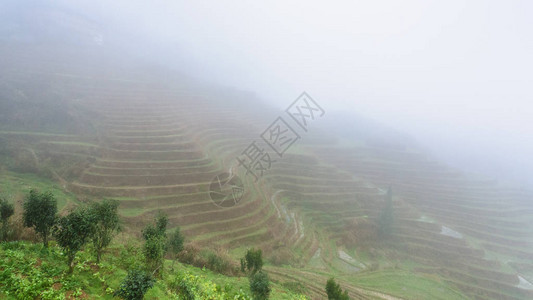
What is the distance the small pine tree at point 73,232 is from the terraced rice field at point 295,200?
15.7 meters

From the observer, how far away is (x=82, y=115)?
137 ft

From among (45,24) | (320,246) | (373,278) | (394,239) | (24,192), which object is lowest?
(45,24)

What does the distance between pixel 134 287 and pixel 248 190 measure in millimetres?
29291

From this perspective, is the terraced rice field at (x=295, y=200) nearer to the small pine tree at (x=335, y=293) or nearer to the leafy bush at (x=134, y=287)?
the small pine tree at (x=335, y=293)

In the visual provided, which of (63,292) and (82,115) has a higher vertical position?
(63,292)

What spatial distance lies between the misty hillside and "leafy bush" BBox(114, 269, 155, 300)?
143 centimetres

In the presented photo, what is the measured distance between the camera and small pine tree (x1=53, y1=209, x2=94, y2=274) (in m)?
9.64

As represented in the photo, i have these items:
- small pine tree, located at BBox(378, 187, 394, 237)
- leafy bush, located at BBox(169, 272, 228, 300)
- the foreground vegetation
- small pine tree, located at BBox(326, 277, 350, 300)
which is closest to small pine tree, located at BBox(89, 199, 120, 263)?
the foreground vegetation

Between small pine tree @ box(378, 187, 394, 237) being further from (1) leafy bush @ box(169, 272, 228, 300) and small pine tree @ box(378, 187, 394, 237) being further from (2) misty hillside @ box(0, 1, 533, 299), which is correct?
(1) leafy bush @ box(169, 272, 228, 300)

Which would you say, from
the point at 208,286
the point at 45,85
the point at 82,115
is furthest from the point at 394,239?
the point at 45,85

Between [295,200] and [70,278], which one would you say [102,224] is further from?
[295,200]

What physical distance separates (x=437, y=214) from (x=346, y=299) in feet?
163

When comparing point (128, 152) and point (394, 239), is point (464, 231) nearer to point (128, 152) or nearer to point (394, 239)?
point (394, 239)

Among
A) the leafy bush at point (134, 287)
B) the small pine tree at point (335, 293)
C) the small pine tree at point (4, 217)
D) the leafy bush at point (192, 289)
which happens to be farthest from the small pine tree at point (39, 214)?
the small pine tree at point (335, 293)
